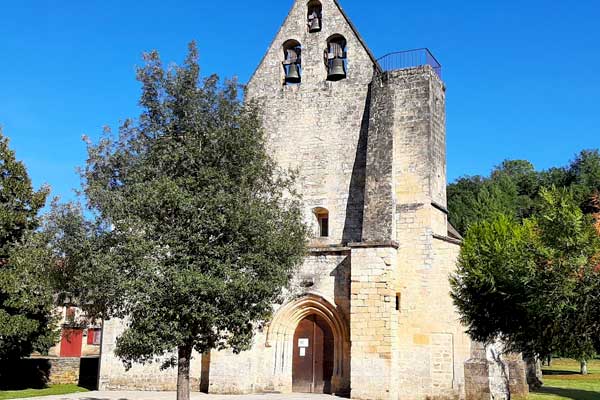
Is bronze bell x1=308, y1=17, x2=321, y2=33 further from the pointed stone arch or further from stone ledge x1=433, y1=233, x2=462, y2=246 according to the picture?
the pointed stone arch

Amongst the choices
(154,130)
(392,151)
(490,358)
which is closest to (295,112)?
(392,151)

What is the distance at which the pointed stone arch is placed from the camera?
2031cm

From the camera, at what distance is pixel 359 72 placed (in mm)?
23156

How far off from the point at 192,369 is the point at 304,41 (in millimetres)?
12863

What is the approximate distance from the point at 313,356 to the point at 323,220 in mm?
4902

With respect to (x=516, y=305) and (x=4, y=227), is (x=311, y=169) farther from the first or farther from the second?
(x=4, y=227)

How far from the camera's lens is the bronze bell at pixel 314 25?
24297mm

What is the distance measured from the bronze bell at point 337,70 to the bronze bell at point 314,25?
1614 millimetres

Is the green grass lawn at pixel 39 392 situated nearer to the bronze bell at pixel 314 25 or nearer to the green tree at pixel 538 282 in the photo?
the green tree at pixel 538 282

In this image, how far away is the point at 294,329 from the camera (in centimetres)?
2155

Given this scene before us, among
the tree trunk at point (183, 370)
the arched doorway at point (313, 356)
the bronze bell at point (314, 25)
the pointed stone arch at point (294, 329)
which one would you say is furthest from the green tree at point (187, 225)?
the bronze bell at point (314, 25)

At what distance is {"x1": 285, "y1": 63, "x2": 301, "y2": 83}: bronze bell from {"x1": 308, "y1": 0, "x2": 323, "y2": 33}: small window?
61.5 inches

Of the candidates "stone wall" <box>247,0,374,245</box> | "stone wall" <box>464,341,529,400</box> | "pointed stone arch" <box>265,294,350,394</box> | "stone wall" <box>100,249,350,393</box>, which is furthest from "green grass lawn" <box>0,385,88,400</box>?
"stone wall" <box>464,341,529,400</box>

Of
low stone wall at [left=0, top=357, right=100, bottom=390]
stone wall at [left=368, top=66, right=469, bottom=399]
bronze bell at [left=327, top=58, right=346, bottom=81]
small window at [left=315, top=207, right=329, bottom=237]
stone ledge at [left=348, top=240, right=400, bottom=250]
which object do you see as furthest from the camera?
low stone wall at [left=0, top=357, right=100, bottom=390]
